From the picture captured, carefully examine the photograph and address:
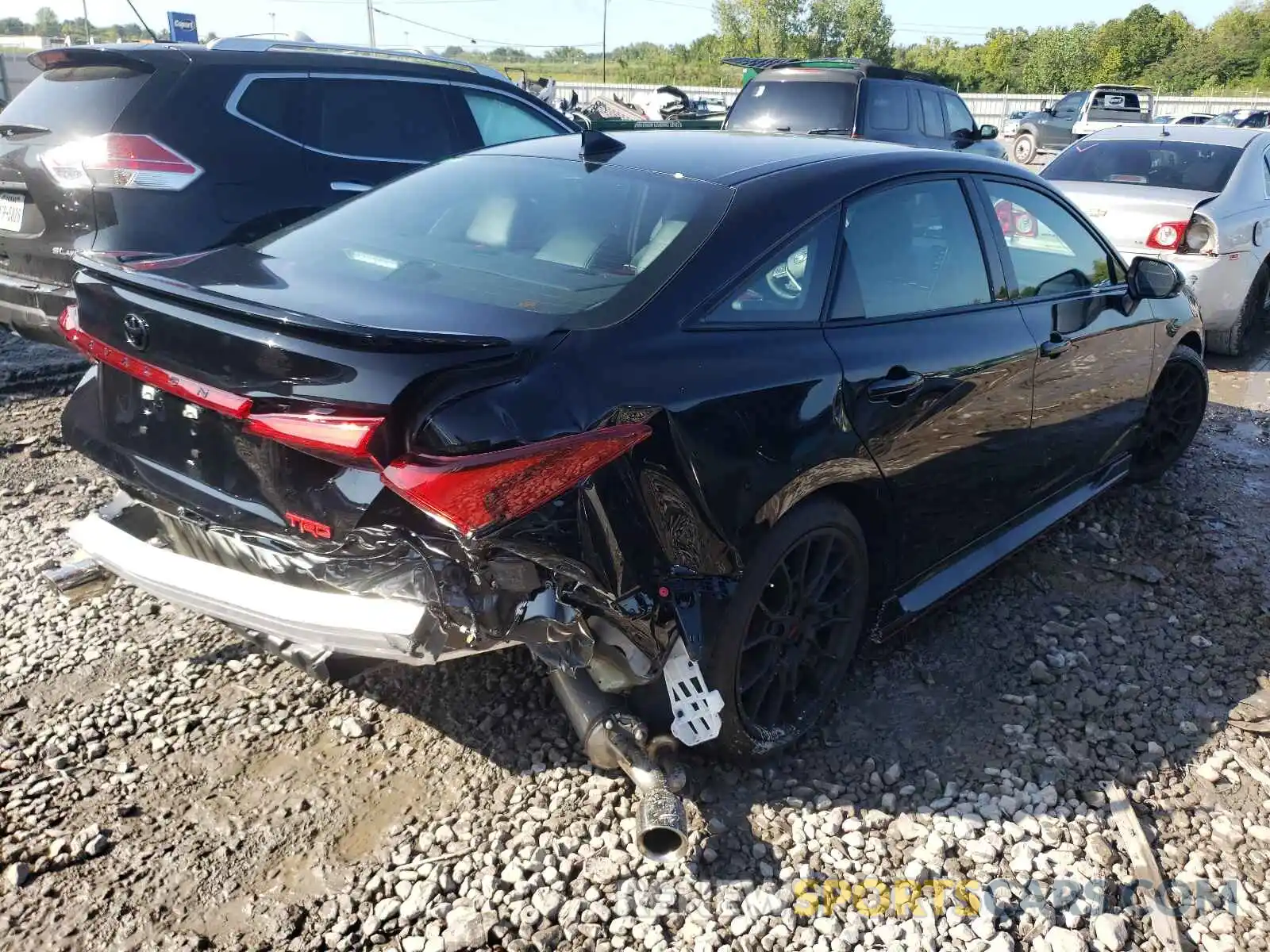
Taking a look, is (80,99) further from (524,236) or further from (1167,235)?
(1167,235)

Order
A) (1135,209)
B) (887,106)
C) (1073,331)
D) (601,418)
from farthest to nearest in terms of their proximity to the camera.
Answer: (887,106), (1135,209), (1073,331), (601,418)

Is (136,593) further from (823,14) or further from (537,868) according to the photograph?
(823,14)

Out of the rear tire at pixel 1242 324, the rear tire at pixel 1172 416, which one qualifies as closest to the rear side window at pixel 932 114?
the rear tire at pixel 1242 324

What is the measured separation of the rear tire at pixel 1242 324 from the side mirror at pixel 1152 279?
3471 mm

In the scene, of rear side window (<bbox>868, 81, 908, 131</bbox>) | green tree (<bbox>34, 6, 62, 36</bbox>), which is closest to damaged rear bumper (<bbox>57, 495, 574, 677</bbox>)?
rear side window (<bbox>868, 81, 908, 131</bbox>)

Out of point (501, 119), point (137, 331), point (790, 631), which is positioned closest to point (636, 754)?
point (790, 631)

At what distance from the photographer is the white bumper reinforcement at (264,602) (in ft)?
7.52

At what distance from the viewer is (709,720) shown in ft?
8.16

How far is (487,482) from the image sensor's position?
208 centimetres

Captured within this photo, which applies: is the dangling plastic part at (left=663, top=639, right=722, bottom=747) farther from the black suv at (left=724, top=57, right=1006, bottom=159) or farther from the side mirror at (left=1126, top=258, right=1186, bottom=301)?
the black suv at (left=724, top=57, right=1006, bottom=159)

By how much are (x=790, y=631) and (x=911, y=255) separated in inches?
49.7

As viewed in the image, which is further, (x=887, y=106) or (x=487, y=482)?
(x=887, y=106)

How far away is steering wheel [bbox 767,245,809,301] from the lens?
2.75 meters

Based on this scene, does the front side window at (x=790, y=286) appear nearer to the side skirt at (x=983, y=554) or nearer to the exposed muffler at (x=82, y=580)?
the side skirt at (x=983, y=554)
